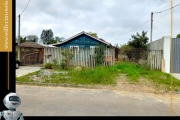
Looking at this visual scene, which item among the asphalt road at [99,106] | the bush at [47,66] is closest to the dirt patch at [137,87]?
the asphalt road at [99,106]

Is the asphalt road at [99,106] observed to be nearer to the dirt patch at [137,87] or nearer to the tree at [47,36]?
the dirt patch at [137,87]

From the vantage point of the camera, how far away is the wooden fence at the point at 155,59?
34.6ft

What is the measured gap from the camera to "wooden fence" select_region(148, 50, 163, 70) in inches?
415

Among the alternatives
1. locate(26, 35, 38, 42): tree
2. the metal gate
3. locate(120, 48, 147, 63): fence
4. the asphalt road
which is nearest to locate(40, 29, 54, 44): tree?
locate(26, 35, 38, 42): tree

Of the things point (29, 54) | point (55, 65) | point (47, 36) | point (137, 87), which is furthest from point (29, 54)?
point (47, 36)

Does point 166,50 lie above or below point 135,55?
above

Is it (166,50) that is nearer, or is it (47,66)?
(166,50)

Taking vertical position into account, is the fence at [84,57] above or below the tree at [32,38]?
below

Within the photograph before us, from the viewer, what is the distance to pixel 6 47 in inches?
65.5

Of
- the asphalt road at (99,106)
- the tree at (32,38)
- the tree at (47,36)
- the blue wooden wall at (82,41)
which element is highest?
the tree at (47,36)

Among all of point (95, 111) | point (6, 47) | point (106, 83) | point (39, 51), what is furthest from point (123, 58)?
point (6, 47)

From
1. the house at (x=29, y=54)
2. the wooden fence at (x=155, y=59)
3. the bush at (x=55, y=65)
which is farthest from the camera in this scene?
the house at (x=29, y=54)

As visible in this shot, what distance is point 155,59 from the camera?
35.5 ft

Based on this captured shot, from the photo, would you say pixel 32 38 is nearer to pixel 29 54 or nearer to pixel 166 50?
pixel 29 54
